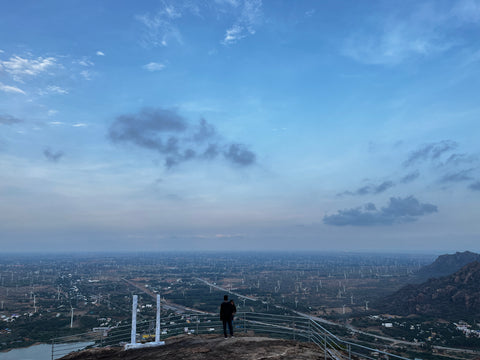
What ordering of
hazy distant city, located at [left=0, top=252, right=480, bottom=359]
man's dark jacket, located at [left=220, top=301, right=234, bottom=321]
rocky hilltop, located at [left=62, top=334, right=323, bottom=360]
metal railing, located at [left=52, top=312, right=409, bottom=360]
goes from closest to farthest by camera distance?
1. metal railing, located at [left=52, top=312, right=409, bottom=360]
2. rocky hilltop, located at [left=62, top=334, right=323, bottom=360]
3. man's dark jacket, located at [left=220, top=301, right=234, bottom=321]
4. hazy distant city, located at [left=0, top=252, right=480, bottom=359]

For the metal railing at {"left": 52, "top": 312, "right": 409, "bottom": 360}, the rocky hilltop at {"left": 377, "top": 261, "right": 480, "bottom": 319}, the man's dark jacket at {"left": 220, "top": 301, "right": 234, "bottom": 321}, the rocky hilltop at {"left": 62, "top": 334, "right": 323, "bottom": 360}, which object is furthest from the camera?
the rocky hilltop at {"left": 377, "top": 261, "right": 480, "bottom": 319}

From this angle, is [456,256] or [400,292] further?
[456,256]

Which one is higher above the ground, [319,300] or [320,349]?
[320,349]

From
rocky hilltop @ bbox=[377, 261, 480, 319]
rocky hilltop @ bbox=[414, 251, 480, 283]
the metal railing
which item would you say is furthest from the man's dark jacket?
rocky hilltop @ bbox=[414, 251, 480, 283]

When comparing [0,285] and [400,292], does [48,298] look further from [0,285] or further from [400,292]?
[400,292]

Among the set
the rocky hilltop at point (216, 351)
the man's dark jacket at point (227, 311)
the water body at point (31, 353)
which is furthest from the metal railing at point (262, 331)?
the water body at point (31, 353)

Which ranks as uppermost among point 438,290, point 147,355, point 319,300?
point 147,355

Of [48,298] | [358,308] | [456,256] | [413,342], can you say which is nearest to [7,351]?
[48,298]

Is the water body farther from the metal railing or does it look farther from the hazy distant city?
the hazy distant city
